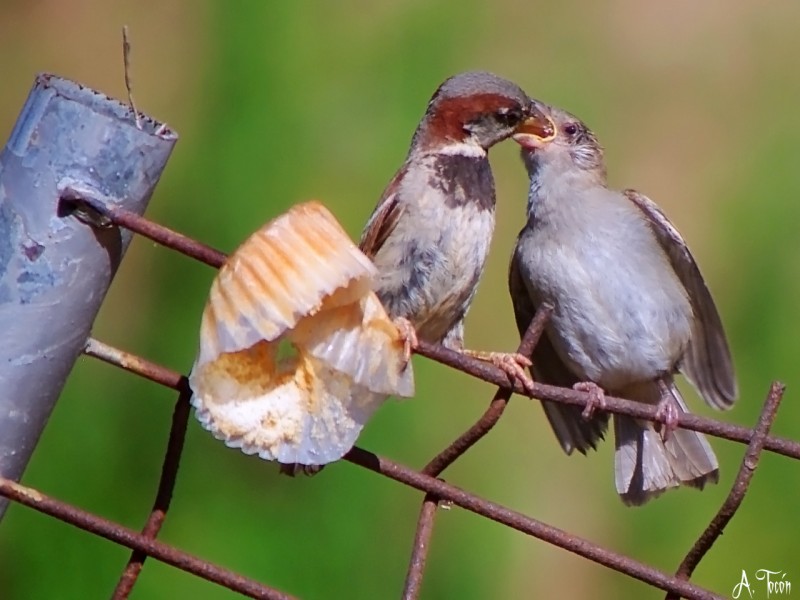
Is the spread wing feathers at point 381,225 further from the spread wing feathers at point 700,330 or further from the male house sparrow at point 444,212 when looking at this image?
the spread wing feathers at point 700,330

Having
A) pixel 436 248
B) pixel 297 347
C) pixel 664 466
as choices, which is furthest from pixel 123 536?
pixel 664 466

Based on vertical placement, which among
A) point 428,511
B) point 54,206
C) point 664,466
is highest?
point 54,206

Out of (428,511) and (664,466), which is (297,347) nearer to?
(428,511)

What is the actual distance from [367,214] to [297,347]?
3.37ft

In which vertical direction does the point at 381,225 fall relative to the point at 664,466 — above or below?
above

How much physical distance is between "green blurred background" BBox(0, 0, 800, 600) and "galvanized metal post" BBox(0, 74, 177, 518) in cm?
90

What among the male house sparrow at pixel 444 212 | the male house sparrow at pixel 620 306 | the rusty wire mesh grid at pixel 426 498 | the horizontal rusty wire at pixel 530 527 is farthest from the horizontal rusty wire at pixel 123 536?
the male house sparrow at pixel 620 306

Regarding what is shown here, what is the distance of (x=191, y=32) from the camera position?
6.27 feet

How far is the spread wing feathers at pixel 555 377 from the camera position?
164 centimetres

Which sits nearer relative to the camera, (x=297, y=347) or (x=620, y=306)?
(x=297, y=347)

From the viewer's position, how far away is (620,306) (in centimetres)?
176

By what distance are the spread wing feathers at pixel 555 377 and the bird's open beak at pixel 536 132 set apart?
17 centimetres

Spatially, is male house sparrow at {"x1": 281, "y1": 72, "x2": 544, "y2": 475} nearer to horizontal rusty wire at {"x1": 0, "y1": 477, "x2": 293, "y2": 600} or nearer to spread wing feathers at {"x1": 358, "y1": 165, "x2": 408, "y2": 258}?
spread wing feathers at {"x1": 358, "y1": 165, "x2": 408, "y2": 258}

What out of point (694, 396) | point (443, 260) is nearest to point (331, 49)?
point (443, 260)
